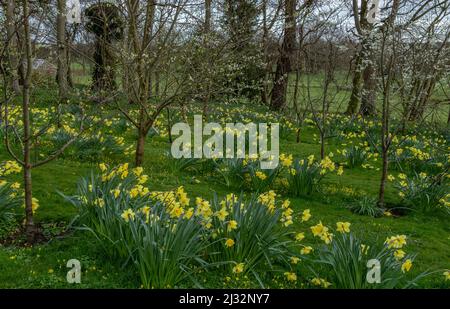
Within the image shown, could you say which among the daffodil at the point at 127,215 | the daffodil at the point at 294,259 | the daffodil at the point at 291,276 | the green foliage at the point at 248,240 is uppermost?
the daffodil at the point at 127,215

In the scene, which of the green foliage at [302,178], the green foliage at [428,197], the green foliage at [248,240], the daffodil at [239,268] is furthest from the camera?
the green foliage at [302,178]

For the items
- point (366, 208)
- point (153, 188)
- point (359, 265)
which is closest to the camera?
point (359, 265)

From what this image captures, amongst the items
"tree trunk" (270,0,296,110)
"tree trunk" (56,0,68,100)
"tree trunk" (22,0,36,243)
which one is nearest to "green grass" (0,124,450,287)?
"tree trunk" (22,0,36,243)

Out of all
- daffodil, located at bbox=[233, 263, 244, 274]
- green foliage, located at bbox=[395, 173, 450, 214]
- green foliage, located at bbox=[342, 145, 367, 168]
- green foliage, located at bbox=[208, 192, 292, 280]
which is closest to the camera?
daffodil, located at bbox=[233, 263, 244, 274]

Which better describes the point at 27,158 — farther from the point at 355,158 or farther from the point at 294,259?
the point at 355,158

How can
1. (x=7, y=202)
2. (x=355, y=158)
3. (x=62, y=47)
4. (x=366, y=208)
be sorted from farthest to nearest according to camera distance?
(x=62, y=47), (x=355, y=158), (x=366, y=208), (x=7, y=202)

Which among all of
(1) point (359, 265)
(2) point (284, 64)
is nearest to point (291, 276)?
(1) point (359, 265)

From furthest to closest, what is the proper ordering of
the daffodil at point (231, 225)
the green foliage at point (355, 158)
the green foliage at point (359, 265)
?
the green foliage at point (355, 158) → the daffodil at point (231, 225) → the green foliage at point (359, 265)

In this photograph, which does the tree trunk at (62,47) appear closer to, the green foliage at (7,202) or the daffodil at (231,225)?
the green foliage at (7,202)

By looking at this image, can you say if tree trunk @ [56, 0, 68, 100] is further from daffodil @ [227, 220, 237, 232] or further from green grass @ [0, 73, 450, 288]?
daffodil @ [227, 220, 237, 232]
